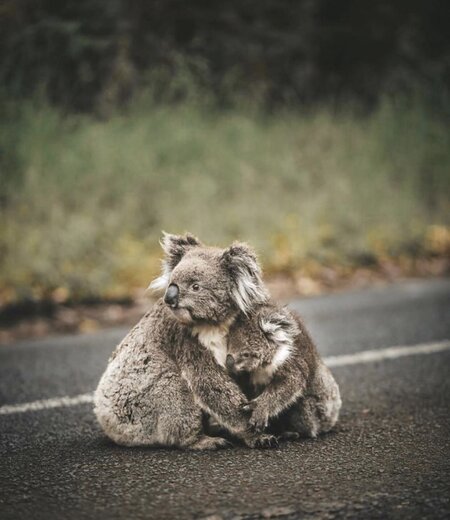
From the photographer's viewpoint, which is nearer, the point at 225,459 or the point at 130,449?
the point at 225,459

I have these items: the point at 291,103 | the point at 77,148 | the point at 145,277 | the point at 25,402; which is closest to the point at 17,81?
the point at 77,148

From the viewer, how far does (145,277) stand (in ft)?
28.1

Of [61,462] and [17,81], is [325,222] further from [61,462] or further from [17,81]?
[61,462]

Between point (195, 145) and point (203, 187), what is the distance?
4.41 ft

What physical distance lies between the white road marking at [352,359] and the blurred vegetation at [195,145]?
2.87 m

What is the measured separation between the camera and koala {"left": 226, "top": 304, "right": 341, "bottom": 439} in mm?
3465

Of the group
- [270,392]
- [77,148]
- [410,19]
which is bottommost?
[270,392]

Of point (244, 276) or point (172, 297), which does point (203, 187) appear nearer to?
point (244, 276)

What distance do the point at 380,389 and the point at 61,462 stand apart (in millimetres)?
2389

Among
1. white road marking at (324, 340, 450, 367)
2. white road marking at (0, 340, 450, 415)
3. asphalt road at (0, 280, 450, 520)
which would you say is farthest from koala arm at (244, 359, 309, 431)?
white road marking at (324, 340, 450, 367)

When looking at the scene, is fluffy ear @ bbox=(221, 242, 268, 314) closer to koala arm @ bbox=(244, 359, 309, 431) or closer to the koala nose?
the koala nose

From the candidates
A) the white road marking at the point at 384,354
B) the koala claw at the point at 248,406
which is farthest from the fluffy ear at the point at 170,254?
the white road marking at the point at 384,354

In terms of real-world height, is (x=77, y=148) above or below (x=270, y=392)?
above

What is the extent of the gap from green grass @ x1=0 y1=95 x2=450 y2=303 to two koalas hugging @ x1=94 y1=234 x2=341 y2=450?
13.6ft
